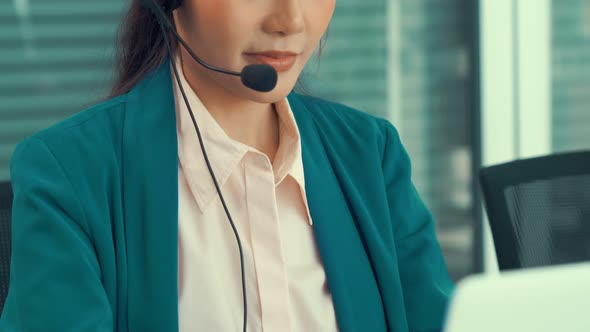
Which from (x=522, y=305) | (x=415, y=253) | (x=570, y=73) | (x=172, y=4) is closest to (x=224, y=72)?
(x=172, y=4)

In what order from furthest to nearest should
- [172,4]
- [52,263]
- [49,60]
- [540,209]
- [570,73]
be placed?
[570,73]
[49,60]
[540,209]
[172,4]
[52,263]

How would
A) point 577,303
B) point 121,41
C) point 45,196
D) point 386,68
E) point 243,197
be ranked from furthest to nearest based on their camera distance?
1. point 386,68
2. point 121,41
3. point 243,197
4. point 45,196
5. point 577,303

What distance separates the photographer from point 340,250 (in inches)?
41.2

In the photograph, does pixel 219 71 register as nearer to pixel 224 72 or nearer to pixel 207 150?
pixel 224 72

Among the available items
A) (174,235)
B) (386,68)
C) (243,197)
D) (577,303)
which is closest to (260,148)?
(243,197)

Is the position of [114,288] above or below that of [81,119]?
below

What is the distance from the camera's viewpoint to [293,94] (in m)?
1.17

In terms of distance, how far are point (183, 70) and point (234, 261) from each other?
261 mm

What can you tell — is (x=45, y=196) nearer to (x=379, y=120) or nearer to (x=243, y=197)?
(x=243, y=197)

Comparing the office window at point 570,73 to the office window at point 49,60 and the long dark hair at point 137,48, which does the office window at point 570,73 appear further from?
the long dark hair at point 137,48

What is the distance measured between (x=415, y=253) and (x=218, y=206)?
0.96ft

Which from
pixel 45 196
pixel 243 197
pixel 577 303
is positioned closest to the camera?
pixel 577 303

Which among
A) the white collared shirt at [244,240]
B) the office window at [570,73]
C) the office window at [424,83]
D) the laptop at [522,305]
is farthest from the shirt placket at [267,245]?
the office window at [570,73]

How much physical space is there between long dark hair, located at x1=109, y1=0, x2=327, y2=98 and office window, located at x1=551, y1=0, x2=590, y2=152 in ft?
6.44
